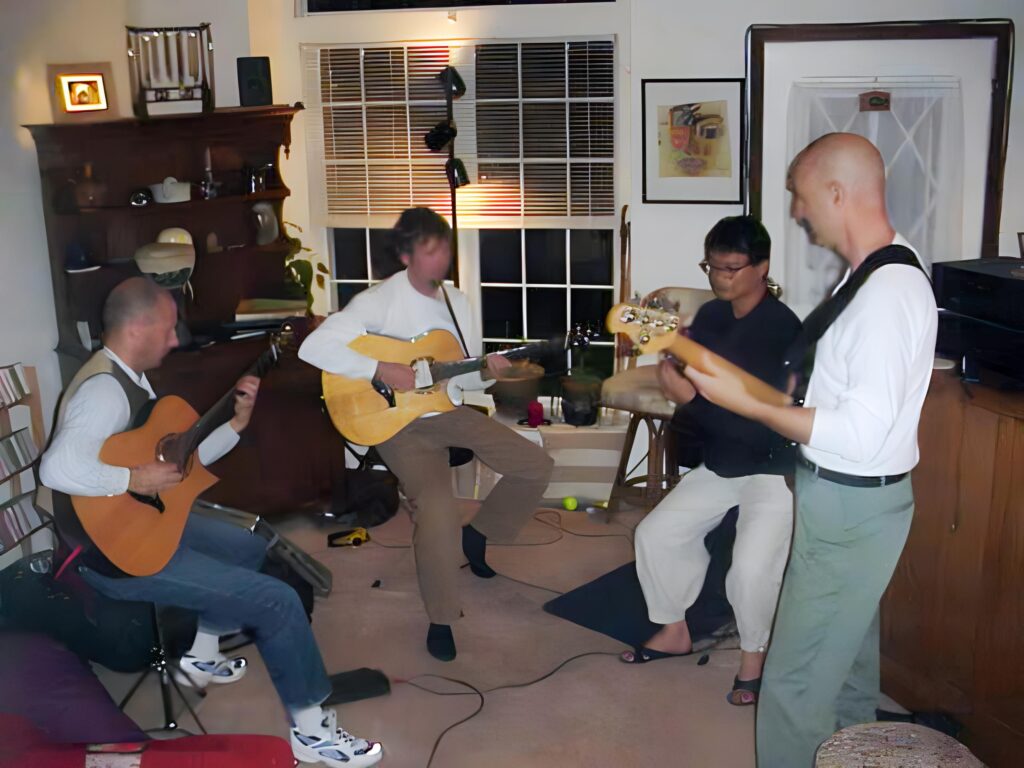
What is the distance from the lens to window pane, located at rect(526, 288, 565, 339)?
3762mm

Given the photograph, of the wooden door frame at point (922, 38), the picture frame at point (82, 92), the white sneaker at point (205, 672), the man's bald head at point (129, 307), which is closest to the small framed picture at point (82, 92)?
the picture frame at point (82, 92)

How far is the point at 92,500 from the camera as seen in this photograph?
7.53 feet

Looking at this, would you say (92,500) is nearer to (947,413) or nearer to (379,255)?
(379,255)

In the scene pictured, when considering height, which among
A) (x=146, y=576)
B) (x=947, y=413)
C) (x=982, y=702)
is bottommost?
(x=982, y=702)

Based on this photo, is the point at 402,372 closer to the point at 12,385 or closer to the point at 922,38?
the point at 12,385

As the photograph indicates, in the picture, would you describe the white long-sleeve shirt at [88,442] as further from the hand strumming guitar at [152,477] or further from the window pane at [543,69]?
the window pane at [543,69]

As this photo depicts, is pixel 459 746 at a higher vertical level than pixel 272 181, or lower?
lower

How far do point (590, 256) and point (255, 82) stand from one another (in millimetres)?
1367

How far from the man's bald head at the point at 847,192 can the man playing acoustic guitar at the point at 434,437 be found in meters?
1.29

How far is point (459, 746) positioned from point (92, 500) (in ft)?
3.54

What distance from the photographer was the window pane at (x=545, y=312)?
3762mm

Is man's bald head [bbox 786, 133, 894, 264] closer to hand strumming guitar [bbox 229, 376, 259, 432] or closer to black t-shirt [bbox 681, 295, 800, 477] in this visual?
black t-shirt [bbox 681, 295, 800, 477]

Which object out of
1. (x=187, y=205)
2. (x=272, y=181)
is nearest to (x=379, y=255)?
(x=272, y=181)

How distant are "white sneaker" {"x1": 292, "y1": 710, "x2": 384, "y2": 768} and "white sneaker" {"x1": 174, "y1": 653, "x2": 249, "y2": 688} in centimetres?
41
